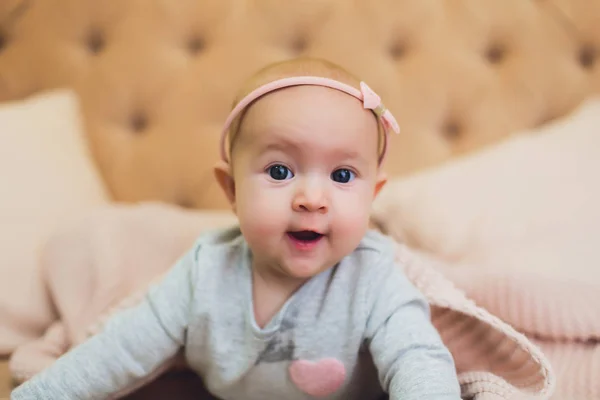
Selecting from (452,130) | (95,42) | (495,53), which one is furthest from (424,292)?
(95,42)

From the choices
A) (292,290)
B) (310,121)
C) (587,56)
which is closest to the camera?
(310,121)

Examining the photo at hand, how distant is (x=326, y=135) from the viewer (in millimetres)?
646

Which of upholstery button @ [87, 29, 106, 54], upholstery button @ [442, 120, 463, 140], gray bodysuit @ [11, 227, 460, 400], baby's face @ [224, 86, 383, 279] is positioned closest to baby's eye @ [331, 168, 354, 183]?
baby's face @ [224, 86, 383, 279]

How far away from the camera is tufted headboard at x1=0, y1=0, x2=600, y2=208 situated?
125 centimetres

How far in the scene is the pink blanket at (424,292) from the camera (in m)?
0.73

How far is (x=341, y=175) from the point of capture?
676 millimetres

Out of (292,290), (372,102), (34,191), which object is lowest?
(292,290)

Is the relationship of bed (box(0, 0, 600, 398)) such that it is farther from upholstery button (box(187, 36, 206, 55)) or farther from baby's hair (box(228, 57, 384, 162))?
baby's hair (box(228, 57, 384, 162))

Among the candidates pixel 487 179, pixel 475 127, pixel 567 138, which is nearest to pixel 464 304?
pixel 487 179

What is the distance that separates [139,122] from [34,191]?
13.4 inches

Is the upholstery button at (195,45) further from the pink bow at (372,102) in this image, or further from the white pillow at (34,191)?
the pink bow at (372,102)

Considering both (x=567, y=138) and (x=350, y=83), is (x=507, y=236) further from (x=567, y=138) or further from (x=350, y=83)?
(x=350, y=83)

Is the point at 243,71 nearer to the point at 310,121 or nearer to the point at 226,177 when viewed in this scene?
the point at 226,177

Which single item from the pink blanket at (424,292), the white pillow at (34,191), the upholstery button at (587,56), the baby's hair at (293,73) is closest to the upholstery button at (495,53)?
the upholstery button at (587,56)
